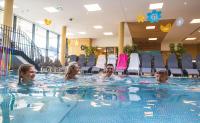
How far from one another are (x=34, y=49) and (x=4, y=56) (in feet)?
15.3

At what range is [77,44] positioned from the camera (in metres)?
19.5

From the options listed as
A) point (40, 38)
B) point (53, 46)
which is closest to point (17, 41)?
point (40, 38)

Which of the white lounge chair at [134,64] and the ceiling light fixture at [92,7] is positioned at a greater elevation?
the ceiling light fixture at [92,7]

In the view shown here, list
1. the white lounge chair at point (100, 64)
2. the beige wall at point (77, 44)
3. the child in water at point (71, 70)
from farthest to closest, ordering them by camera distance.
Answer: the beige wall at point (77, 44) < the white lounge chair at point (100, 64) < the child in water at point (71, 70)

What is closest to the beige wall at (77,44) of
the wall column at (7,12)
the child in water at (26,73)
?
the wall column at (7,12)

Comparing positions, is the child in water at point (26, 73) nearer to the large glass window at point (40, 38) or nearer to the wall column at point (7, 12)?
the wall column at point (7, 12)

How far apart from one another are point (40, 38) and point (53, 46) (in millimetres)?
2496

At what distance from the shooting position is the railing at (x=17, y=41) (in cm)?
904

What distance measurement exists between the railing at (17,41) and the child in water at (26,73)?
5588 millimetres

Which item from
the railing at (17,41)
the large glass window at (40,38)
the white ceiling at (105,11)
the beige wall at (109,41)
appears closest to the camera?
the railing at (17,41)

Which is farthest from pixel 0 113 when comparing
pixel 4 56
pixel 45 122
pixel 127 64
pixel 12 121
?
pixel 127 64

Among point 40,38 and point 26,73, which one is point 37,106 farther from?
point 40,38

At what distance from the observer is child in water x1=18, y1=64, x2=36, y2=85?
3.94 metres

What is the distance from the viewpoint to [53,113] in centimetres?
203
